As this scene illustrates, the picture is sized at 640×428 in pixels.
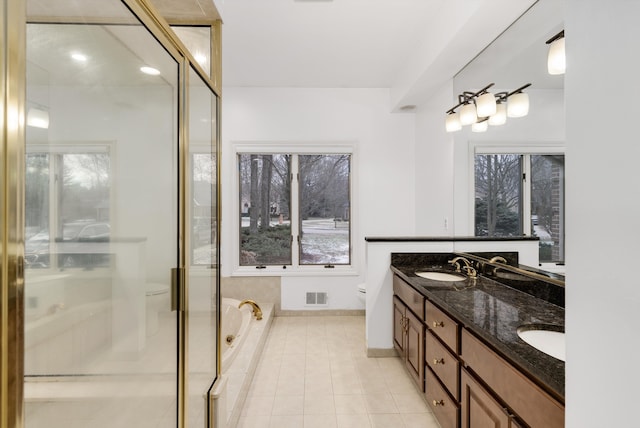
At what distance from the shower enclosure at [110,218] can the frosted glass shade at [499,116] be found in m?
2.12

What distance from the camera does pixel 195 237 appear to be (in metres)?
1.41

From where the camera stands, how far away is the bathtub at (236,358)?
1673mm

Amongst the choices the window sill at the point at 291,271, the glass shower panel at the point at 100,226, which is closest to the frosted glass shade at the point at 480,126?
the window sill at the point at 291,271

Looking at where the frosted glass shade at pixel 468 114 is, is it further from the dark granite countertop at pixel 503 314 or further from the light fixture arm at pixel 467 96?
the dark granite countertop at pixel 503 314

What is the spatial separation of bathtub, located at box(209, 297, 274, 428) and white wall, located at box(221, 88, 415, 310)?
2.00 ft

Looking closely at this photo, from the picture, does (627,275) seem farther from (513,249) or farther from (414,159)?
(414,159)

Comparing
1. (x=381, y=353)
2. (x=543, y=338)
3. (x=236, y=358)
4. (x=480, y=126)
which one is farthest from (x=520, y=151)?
(x=236, y=358)

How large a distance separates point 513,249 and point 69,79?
2.58m

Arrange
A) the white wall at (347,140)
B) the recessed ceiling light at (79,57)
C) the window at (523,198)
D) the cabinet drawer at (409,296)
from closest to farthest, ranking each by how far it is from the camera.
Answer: the recessed ceiling light at (79,57)
the window at (523,198)
the cabinet drawer at (409,296)
the white wall at (347,140)

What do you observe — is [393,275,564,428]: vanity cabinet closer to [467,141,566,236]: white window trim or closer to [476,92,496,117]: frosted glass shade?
[467,141,566,236]: white window trim

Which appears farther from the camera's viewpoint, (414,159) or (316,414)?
(414,159)

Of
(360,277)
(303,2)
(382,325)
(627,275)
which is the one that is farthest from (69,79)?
(360,277)

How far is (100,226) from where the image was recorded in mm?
839

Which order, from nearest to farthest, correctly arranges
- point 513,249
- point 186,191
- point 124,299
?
point 124,299
point 186,191
point 513,249
